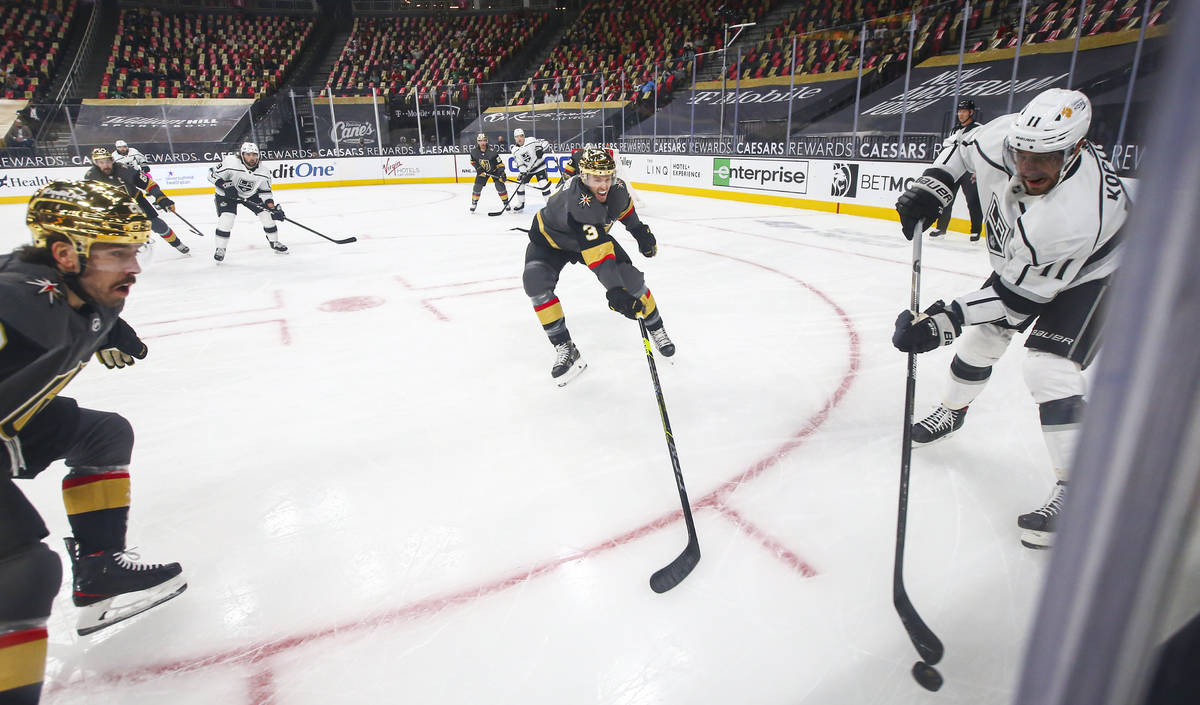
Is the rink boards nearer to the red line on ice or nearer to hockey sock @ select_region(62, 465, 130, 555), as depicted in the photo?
the red line on ice

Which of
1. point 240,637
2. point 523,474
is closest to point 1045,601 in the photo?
point 240,637

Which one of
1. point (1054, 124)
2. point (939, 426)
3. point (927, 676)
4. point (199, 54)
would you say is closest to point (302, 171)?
point (199, 54)

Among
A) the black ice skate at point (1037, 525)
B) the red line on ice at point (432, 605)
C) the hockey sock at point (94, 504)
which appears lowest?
the red line on ice at point (432, 605)

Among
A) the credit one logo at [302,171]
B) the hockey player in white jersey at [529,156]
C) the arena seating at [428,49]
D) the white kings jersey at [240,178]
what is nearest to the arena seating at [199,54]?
the arena seating at [428,49]

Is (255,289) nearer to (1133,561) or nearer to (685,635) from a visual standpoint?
(685,635)

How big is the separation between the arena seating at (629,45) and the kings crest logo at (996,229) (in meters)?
10.1

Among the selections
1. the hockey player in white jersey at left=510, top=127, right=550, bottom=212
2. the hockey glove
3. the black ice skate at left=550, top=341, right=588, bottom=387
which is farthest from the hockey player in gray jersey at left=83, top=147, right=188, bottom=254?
the hockey glove

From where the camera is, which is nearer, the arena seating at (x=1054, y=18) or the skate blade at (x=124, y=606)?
the skate blade at (x=124, y=606)

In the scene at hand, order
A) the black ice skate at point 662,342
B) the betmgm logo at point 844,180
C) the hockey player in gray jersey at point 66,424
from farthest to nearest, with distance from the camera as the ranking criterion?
the betmgm logo at point 844,180
the black ice skate at point 662,342
the hockey player in gray jersey at point 66,424

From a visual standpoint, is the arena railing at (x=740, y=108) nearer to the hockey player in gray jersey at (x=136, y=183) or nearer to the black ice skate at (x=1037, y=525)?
the black ice skate at (x=1037, y=525)

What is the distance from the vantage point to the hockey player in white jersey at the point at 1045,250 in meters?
1.69

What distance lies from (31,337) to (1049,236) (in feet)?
7.67

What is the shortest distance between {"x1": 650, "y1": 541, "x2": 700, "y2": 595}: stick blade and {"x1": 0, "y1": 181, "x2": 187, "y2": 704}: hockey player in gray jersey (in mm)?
1253

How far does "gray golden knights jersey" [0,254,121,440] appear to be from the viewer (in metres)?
1.20
